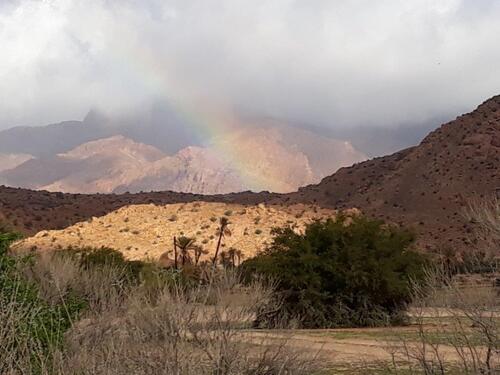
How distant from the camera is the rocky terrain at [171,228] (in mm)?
55969

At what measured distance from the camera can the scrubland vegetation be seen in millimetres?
7914

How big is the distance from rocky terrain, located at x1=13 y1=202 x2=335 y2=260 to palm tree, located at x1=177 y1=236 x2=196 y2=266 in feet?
6.54

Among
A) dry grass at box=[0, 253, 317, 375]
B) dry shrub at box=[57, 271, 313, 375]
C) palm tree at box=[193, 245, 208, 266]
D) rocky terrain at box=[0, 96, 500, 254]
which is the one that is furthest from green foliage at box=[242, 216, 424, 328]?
rocky terrain at box=[0, 96, 500, 254]

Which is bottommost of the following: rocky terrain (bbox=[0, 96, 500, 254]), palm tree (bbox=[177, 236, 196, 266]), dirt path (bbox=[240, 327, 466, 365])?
dirt path (bbox=[240, 327, 466, 365])

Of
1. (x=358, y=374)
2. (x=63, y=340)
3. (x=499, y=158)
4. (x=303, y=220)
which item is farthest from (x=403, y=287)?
(x=499, y=158)

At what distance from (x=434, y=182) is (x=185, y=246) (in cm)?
3496

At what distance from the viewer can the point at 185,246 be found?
2042 inches

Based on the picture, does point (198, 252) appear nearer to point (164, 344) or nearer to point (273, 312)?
point (273, 312)

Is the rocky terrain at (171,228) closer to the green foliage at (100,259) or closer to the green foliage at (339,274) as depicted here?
the green foliage at (100,259)

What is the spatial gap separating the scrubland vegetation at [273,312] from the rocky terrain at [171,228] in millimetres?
21619

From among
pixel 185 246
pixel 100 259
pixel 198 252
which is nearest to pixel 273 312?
pixel 100 259

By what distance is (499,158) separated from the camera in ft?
238

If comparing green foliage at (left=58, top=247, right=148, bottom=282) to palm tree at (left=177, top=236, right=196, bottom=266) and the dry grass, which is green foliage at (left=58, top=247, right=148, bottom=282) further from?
the dry grass

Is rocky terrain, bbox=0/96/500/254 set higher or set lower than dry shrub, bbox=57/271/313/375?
higher
